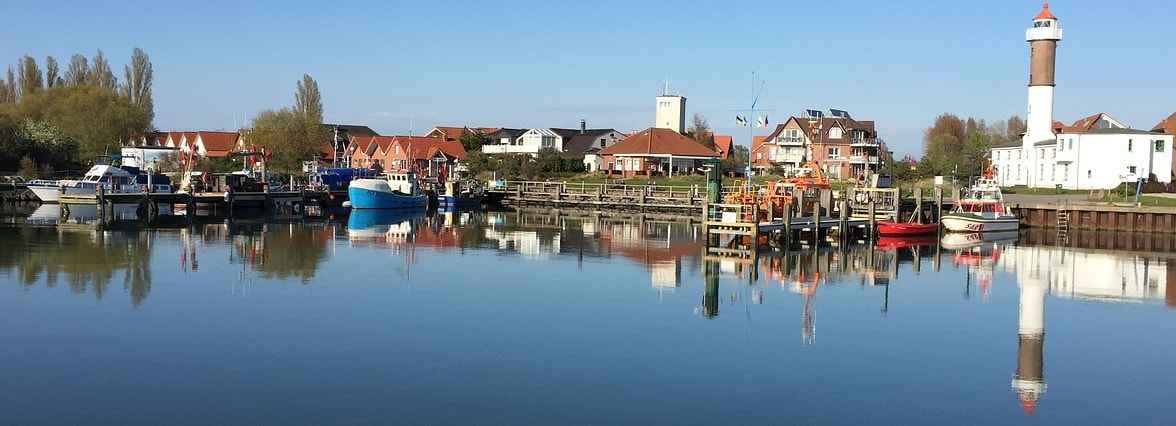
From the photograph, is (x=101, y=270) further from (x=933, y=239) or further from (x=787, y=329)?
(x=933, y=239)

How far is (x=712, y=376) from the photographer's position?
16469mm

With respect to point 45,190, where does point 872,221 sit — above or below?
below

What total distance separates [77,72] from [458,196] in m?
46.5

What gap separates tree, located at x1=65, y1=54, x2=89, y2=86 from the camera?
92438 mm

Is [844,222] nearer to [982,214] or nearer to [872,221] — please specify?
[872,221]

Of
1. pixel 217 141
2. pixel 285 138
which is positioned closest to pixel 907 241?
pixel 285 138

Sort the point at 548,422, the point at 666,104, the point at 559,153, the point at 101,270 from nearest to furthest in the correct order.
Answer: the point at 548,422, the point at 101,270, the point at 559,153, the point at 666,104

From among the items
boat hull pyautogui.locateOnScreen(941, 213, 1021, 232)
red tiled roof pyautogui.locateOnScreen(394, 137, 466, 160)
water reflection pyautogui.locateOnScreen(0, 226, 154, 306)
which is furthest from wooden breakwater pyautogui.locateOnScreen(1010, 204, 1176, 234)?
red tiled roof pyautogui.locateOnScreen(394, 137, 466, 160)

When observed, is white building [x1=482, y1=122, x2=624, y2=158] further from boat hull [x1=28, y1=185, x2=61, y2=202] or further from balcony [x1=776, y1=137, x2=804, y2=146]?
boat hull [x1=28, y1=185, x2=61, y2=202]

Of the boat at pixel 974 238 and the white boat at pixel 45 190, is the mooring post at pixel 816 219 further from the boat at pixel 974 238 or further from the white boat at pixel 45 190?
the white boat at pixel 45 190

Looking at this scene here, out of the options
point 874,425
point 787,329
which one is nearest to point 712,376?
point 874,425

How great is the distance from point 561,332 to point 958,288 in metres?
12.5

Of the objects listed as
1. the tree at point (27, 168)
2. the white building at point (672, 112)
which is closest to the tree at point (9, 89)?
the tree at point (27, 168)

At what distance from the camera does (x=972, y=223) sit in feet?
146
